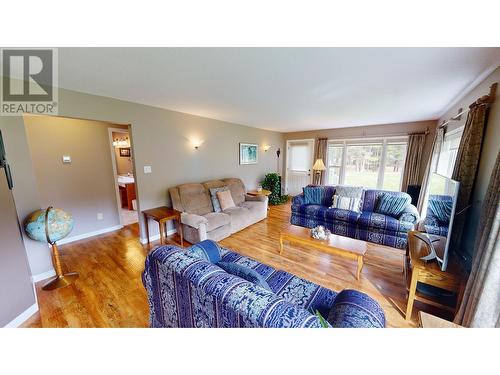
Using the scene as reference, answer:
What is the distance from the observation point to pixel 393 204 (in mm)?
3059

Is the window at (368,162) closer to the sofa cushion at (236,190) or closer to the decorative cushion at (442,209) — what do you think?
the sofa cushion at (236,190)

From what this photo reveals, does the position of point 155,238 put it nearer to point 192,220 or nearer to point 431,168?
point 192,220

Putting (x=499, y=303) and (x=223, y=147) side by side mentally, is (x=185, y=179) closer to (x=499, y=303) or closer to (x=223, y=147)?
(x=223, y=147)

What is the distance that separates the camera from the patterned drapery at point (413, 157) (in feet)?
13.2

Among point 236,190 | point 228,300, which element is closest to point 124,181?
point 236,190

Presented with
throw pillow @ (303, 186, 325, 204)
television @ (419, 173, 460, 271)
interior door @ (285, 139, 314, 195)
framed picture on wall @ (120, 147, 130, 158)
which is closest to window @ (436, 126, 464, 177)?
television @ (419, 173, 460, 271)

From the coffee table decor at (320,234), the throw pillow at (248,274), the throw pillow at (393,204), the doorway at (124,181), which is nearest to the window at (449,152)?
the throw pillow at (393,204)

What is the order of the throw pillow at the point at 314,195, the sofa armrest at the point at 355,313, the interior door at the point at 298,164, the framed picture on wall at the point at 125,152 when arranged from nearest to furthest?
1. the sofa armrest at the point at 355,313
2. the throw pillow at the point at 314,195
3. the framed picture on wall at the point at 125,152
4. the interior door at the point at 298,164

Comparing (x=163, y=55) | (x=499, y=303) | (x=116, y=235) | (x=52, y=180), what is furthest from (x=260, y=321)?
(x=52, y=180)

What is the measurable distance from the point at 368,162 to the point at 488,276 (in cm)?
435

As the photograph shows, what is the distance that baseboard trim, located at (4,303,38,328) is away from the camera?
1.45 metres

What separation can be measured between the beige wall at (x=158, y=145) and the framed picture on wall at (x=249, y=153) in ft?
0.46

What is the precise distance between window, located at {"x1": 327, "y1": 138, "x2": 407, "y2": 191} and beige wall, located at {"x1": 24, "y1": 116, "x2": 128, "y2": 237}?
5.50 meters
